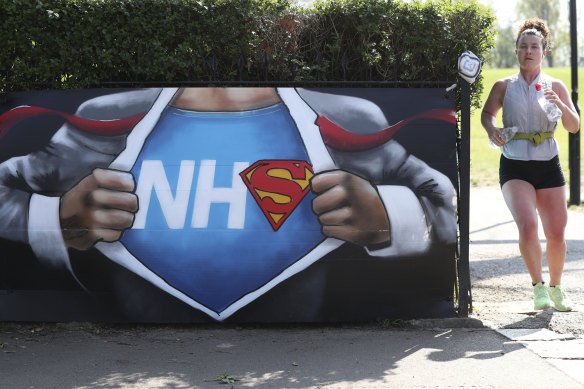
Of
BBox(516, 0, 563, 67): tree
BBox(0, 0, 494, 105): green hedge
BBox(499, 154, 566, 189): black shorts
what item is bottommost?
BBox(499, 154, 566, 189): black shorts

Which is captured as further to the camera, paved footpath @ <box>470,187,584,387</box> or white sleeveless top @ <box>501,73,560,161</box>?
white sleeveless top @ <box>501,73,560,161</box>

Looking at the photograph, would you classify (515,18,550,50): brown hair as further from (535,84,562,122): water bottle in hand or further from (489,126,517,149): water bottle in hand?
(489,126,517,149): water bottle in hand

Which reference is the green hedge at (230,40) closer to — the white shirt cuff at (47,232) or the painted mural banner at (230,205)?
the painted mural banner at (230,205)

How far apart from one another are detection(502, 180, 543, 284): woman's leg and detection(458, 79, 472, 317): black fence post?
47 cm

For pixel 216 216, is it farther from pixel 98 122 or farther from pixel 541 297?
pixel 541 297

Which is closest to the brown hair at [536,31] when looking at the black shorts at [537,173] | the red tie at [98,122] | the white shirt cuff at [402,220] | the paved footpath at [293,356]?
the black shorts at [537,173]

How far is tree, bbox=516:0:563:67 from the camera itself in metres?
80.6

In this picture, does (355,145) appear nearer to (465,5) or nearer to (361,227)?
(361,227)

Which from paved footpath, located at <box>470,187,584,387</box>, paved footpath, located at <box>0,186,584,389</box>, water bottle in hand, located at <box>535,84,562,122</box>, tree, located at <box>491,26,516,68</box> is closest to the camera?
paved footpath, located at <box>0,186,584,389</box>

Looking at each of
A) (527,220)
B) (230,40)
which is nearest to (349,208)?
(527,220)

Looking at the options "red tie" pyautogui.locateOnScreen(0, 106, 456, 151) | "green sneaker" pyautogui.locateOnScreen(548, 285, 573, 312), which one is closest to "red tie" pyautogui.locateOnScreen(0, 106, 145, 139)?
"red tie" pyautogui.locateOnScreen(0, 106, 456, 151)

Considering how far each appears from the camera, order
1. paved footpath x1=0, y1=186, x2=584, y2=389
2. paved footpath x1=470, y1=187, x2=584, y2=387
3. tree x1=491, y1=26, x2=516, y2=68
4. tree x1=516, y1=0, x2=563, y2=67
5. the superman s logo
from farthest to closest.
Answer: tree x1=491, y1=26, x2=516, y2=68 < tree x1=516, y1=0, x2=563, y2=67 < the superman s logo < paved footpath x1=470, y1=187, x2=584, y2=387 < paved footpath x1=0, y1=186, x2=584, y2=389

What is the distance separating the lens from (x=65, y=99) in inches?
206

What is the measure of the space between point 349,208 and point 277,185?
54 cm
